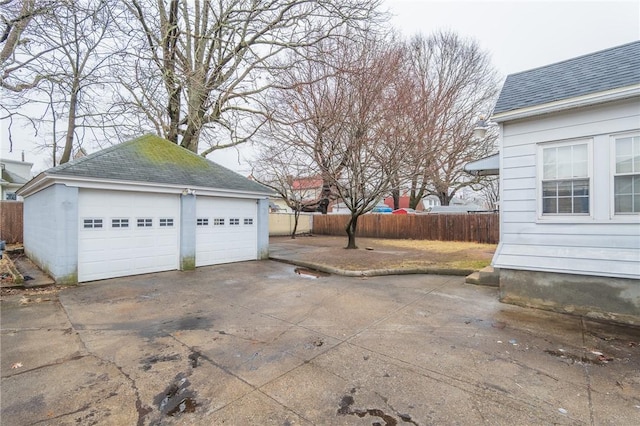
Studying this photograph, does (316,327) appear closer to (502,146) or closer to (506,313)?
(506,313)

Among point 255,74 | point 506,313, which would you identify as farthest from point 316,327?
point 255,74

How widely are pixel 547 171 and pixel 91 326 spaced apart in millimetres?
7995

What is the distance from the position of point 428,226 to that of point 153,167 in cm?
1487

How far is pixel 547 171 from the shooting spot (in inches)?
213

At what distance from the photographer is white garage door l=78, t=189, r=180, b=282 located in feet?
23.8

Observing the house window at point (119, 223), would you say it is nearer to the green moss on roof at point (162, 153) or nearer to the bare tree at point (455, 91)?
the green moss on roof at point (162, 153)

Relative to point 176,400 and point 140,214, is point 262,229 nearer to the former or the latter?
point 140,214

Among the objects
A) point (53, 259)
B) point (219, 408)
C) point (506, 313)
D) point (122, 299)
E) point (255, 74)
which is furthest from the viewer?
point (255, 74)

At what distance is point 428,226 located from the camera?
708 inches

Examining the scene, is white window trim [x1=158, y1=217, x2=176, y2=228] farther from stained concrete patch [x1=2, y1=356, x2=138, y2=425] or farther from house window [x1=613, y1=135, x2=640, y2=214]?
house window [x1=613, y1=135, x2=640, y2=214]

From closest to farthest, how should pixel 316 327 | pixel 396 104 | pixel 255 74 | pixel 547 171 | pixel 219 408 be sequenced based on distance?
pixel 219 408, pixel 316 327, pixel 547 171, pixel 396 104, pixel 255 74

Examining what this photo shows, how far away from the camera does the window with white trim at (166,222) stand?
8508 mm

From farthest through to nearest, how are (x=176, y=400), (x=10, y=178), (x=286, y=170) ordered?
(x=10, y=178) → (x=286, y=170) → (x=176, y=400)

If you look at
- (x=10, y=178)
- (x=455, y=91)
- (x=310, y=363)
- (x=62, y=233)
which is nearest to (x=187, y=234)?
(x=62, y=233)
